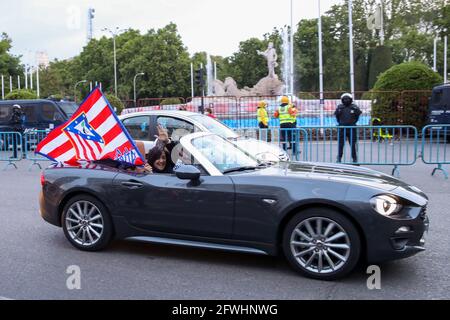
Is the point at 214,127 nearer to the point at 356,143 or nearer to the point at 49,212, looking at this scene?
the point at 356,143

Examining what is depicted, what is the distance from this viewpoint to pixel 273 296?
4.36 meters

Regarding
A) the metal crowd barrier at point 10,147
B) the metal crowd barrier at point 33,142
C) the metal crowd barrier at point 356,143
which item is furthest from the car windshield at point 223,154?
the metal crowd barrier at point 10,147

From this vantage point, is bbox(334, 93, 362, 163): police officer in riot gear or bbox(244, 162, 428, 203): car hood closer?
bbox(244, 162, 428, 203): car hood

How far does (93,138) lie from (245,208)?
2.27 meters

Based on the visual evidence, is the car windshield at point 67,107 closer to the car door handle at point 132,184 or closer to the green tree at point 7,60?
the car door handle at point 132,184

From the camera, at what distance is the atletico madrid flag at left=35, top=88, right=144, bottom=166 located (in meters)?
5.98

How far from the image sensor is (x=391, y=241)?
14.8 ft

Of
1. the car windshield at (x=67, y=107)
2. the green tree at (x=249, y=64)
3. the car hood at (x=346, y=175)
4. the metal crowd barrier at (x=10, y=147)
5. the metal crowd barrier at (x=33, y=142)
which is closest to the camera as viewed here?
the car hood at (x=346, y=175)

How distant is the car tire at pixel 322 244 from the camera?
4582 millimetres

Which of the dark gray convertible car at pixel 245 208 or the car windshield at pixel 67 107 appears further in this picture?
the car windshield at pixel 67 107

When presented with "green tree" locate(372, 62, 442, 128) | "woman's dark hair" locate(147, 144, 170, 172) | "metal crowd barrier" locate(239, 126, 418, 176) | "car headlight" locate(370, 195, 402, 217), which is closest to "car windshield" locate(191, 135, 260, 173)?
"woman's dark hair" locate(147, 144, 170, 172)

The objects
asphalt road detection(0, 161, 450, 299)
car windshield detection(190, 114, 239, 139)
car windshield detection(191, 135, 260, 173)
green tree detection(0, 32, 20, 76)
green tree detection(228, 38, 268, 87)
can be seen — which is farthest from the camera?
green tree detection(228, 38, 268, 87)

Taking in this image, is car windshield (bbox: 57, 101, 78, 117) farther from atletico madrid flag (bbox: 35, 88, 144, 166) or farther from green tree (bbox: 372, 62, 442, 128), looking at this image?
atletico madrid flag (bbox: 35, 88, 144, 166)

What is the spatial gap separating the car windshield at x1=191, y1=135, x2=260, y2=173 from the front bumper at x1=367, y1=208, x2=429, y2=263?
5.07 feet
